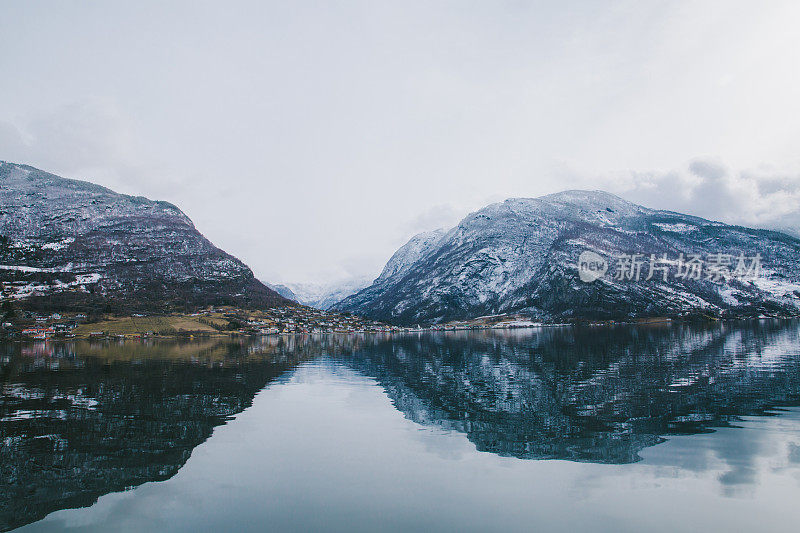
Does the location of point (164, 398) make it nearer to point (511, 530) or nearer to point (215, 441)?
point (215, 441)

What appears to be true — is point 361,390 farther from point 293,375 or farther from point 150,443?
point 150,443

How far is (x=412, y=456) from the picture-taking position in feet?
98.2

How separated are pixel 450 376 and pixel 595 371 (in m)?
22.6

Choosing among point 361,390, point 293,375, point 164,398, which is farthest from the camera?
point 293,375

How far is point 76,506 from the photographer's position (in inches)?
858

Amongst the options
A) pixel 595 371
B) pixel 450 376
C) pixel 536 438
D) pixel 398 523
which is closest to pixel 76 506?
pixel 398 523

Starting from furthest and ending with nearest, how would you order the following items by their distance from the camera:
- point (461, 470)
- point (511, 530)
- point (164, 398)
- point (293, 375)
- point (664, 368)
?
point (293, 375)
point (664, 368)
point (164, 398)
point (461, 470)
point (511, 530)

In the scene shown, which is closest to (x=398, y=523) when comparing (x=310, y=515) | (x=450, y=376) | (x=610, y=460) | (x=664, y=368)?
(x=310, y=515)

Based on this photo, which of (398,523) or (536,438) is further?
(536,438)

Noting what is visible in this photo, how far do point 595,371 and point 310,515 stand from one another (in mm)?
60030

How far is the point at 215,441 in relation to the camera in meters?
34.2

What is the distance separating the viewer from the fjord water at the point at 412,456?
67.0 ft

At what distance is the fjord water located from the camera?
20.4m

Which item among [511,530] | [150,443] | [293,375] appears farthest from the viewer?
[293,375]
